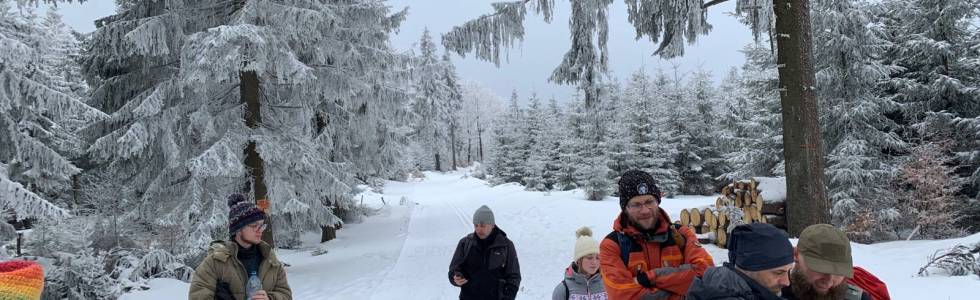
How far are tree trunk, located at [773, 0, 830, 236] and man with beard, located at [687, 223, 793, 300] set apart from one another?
17.1 ft

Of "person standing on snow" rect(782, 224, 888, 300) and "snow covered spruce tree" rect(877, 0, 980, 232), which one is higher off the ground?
"snow covered spruce tree" rect(877, 0, 980, 232)

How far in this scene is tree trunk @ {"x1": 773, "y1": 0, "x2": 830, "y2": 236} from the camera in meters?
6.54

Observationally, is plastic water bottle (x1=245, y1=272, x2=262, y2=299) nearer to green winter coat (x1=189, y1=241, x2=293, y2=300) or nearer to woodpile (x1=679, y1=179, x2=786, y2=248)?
green winter coat (x1=189, y1=241, x2=293, y2=300)

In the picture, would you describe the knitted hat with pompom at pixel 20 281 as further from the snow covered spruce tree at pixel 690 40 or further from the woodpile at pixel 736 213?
the woodpile at pixel 736 213

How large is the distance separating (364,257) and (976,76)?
15718mm

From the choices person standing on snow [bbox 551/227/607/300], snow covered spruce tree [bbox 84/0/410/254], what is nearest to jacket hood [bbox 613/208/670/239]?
person standing on snow [bbox 551/227/607/300]

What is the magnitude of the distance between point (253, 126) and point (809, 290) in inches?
382

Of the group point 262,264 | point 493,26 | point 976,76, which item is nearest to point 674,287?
point 262,264

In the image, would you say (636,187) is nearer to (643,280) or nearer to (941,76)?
(643,280)

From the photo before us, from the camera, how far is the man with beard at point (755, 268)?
201 cm

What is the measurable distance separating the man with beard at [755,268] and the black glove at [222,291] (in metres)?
2.83

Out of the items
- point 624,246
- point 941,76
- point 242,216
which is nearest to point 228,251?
point 242,216

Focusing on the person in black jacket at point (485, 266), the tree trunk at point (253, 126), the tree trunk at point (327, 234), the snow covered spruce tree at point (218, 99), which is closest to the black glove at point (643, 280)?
the person in black jacket at point (485, 266)

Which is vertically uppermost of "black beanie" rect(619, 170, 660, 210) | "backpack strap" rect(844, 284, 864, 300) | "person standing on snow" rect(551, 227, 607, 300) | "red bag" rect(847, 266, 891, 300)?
"black beanie" rect(619, 170, 660, 210)
